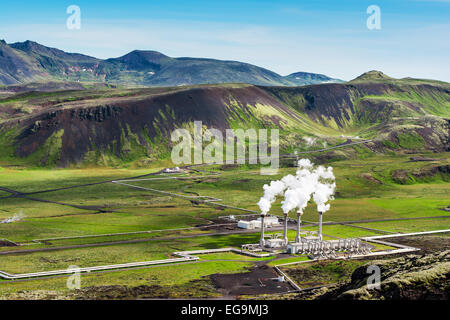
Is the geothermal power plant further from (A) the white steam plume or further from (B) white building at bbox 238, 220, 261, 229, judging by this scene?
(B) white building at bbox 238, 220, 261, 229

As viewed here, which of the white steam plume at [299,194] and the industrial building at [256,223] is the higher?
the white steam plume at [299,194]

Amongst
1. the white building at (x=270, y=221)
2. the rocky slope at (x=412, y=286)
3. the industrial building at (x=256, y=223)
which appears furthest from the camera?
the white building at (x=270, y=221)

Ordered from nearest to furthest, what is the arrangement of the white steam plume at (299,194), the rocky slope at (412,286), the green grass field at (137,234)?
the rocky slope at (412,286), the green grass field at (137,234), the white steam plume at (299,194)

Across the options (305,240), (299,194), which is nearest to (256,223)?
(299,194)

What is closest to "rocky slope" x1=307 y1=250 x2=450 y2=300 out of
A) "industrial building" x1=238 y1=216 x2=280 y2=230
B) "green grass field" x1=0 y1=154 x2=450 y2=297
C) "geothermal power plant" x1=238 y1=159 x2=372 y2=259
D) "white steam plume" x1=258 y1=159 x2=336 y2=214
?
"green grass field" x1=0 y1=154 x2=450 y2=297

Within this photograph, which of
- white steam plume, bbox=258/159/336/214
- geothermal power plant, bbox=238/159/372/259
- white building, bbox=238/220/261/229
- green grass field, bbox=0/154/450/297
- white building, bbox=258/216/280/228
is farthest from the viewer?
white building, bbox=258/216/280/228

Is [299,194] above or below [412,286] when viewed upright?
above

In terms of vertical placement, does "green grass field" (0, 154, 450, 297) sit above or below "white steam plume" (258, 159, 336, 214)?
below

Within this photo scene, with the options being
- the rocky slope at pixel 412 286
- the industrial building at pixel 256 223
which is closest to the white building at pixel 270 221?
the industrial building at pixel 256 223

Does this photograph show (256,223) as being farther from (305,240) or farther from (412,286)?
(412,286)

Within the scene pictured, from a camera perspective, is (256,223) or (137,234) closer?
(137,234)

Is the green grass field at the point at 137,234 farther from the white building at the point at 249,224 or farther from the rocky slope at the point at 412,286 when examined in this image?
the rocky slope at the point at 412,286

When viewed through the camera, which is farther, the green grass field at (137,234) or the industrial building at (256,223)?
the industrial building at (256,223)
